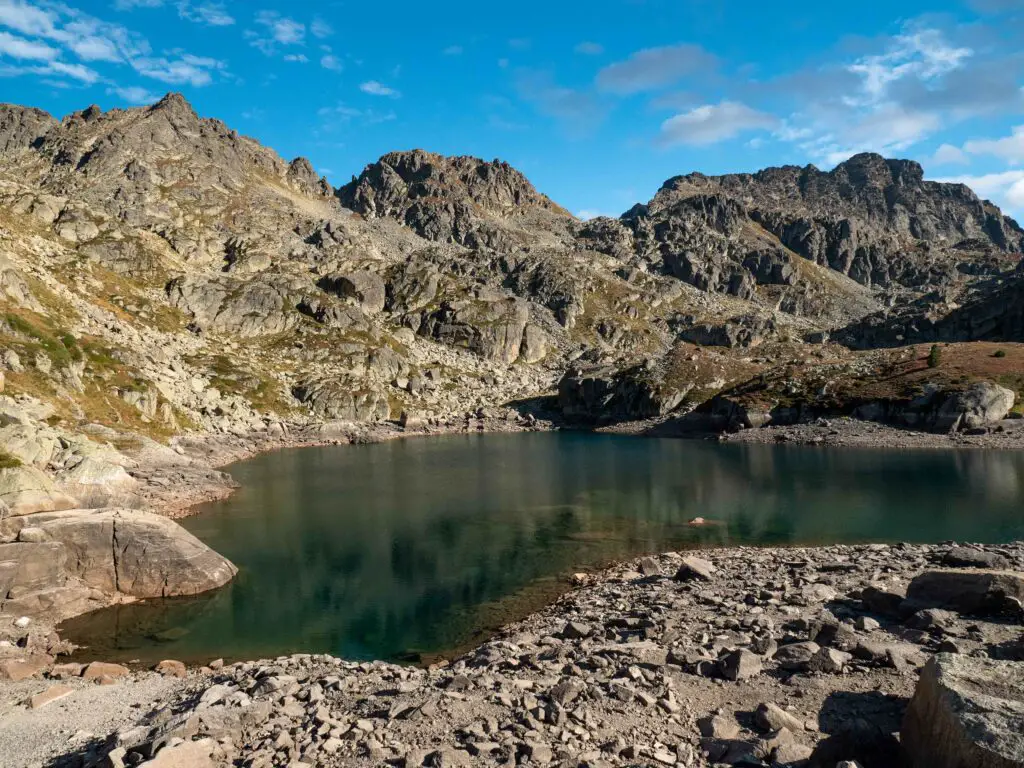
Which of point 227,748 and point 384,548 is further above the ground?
point 227,748

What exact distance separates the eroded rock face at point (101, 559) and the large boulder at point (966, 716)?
1464 inches

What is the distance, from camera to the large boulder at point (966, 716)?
9.72 metres

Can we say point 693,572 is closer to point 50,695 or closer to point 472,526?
point 472,526

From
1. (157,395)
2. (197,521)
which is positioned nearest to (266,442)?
(157,395)

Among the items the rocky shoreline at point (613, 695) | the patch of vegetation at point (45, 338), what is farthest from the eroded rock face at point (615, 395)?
the rocky shoreline at point (613, 695)

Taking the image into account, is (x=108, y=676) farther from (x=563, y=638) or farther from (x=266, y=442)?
(x=266, y=442)

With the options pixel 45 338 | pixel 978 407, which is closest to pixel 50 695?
pixel 45 338

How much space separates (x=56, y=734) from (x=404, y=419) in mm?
A: 134740

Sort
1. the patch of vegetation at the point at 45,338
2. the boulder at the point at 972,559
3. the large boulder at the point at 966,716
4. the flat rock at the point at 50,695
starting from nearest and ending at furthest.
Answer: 1. the large boulder at the point at 966,716
2. the flat rock at the point at 50,695
3. the boulder at the point at 972,559
4. the patch of vegetation at the point at 45,338

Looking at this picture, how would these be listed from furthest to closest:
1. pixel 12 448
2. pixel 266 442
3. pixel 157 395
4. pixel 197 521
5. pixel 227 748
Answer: pixel 266 442, pixel 157 395, pixel 197 521, pixel 12 448, pixel 227 748

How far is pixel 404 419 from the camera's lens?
497 feet

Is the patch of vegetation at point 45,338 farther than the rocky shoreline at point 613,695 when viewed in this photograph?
Yes

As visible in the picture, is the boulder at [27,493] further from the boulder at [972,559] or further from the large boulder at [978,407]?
the large boulder at [978,407]

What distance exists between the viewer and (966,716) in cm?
1044
